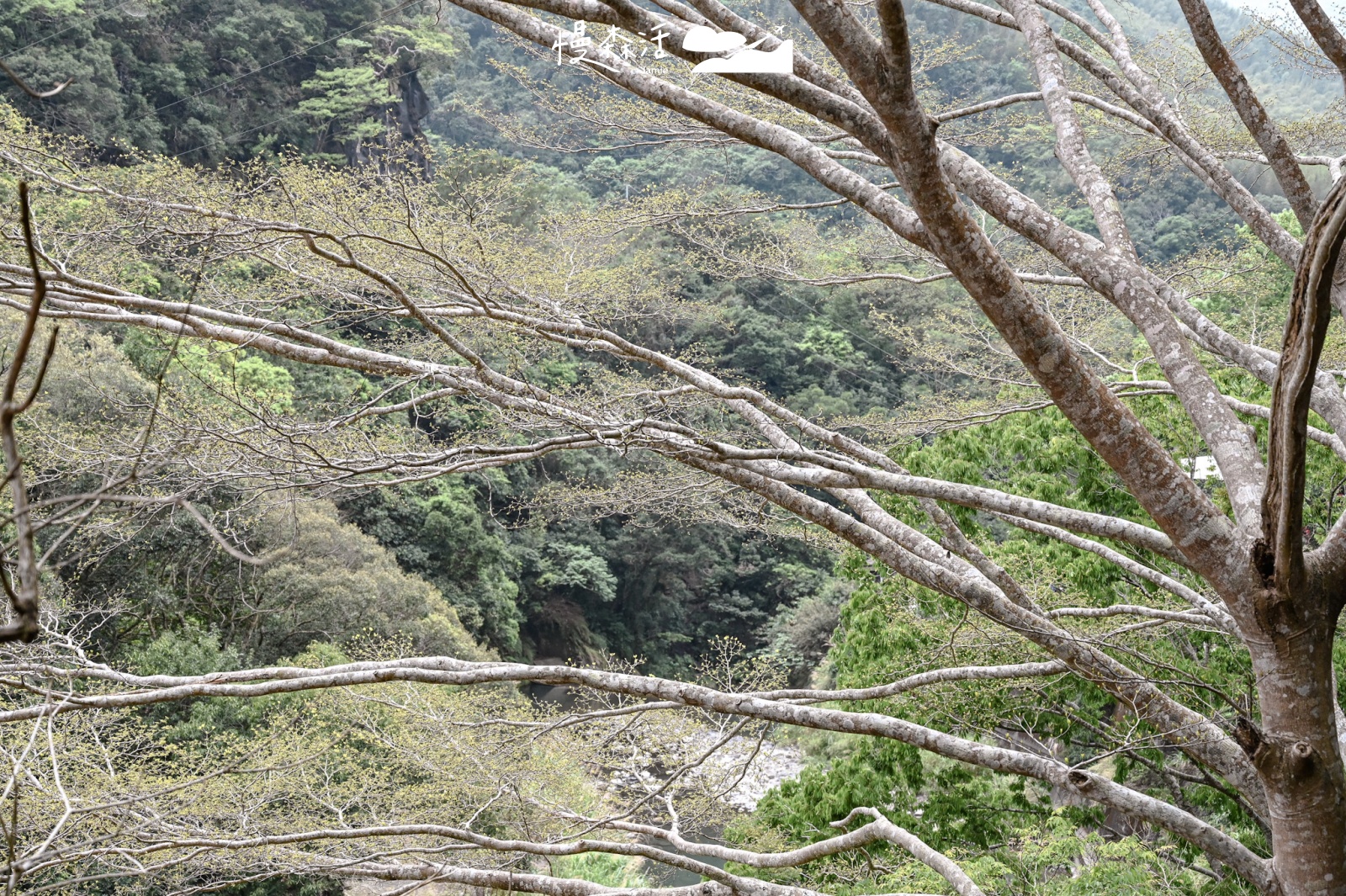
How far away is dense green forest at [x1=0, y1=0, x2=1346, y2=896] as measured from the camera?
4531 millimetres

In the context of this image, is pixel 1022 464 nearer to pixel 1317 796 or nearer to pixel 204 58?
pixel 1317 796

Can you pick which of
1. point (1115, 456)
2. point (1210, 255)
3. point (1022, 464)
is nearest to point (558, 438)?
point (1115, 456)

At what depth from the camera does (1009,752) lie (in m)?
3.00

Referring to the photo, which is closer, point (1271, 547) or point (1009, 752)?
point (1271, 547)

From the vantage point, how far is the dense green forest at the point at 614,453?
4531 mm

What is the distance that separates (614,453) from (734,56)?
497 inches

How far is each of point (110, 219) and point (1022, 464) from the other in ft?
21.1

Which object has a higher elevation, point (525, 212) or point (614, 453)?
point (525, 212)

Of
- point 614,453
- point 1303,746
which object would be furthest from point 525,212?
point 1303,746

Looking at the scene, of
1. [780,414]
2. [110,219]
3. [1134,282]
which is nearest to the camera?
[1134,282]

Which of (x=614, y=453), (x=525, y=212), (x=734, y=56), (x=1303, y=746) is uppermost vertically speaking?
(x=734, y=56)

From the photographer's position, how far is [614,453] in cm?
1470
